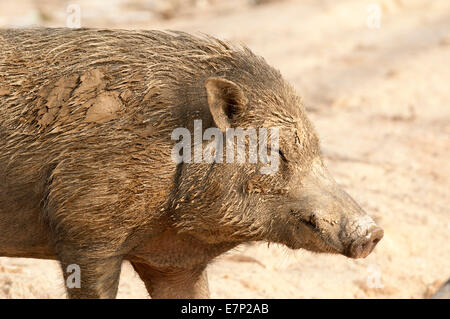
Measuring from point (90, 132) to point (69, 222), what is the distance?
454 millimetres

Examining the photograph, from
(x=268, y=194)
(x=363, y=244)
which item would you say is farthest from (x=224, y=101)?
(x=363, y=244)

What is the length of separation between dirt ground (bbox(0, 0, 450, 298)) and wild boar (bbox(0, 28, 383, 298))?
0.56 m

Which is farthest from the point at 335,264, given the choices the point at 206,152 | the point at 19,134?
the point at 19,134

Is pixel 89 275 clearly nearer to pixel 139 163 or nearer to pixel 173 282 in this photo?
pixel 139 163

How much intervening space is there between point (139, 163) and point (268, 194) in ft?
2.17

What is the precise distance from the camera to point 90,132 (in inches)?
159

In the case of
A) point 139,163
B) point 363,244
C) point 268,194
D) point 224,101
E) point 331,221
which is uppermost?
point 224,101

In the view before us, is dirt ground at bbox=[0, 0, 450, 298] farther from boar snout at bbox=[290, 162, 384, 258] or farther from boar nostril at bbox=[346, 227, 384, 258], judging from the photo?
boar nostril at bbox=[346, 227, 384, 258]

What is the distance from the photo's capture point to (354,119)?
33.7 ft

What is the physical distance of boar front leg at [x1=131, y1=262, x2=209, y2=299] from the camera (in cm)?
486

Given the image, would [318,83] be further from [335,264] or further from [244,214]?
[244,214]

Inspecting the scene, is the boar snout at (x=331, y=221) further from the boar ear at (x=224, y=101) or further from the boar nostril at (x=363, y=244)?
the boar ear at (x=224, y=101)

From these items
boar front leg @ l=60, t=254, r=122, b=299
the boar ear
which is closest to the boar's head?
the boar ear

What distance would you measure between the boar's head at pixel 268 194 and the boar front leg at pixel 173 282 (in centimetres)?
73
